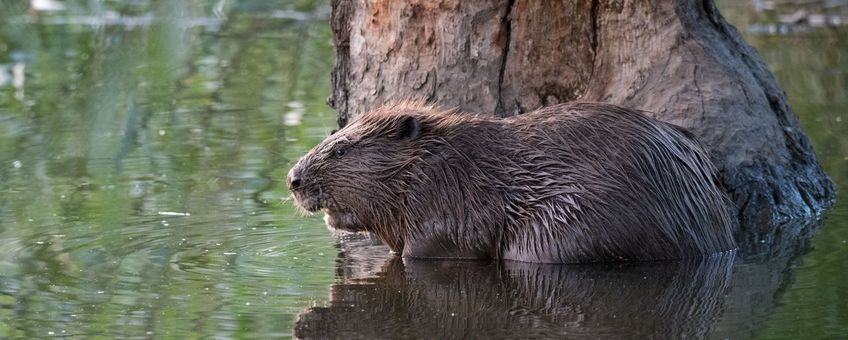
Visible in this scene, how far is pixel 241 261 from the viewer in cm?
578

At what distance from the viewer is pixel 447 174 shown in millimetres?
5949

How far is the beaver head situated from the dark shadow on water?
0.18 m

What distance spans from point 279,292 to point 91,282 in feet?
2.34

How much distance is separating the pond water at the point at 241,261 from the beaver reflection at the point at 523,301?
0.01 m

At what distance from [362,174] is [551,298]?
1187 millimetres

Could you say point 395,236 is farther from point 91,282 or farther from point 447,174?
point 91,282

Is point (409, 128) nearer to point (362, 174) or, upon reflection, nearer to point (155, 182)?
point (362, 174)

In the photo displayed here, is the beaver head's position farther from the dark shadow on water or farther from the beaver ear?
the dark shadow on water

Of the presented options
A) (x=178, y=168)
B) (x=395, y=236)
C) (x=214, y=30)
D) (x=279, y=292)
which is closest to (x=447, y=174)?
(x=395, y=236)

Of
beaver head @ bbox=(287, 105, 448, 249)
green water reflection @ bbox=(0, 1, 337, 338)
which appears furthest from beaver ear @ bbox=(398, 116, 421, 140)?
green water reflection @ bbox=(0, 1, 337, 338)

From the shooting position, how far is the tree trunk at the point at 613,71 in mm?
6641

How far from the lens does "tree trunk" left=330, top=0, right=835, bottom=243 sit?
6.64 meters

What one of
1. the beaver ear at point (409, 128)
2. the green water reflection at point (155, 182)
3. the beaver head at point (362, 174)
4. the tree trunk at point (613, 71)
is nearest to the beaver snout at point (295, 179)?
the beaver head at point (362, 174)

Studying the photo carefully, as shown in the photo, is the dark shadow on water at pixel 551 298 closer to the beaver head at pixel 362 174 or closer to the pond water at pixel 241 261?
the pond water at pixel 241 261
